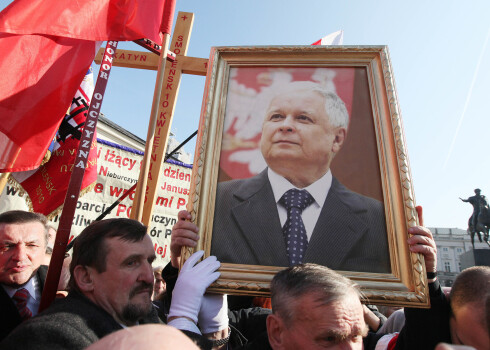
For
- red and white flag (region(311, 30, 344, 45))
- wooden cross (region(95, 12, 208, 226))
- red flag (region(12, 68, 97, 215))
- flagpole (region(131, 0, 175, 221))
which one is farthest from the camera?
red and white flag (region(311, 30, 344, 45))

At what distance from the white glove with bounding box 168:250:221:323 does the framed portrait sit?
0.05m

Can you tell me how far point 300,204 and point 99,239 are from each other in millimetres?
1058

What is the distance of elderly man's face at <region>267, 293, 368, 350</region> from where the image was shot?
137cm

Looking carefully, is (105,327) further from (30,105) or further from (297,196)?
(30,105)

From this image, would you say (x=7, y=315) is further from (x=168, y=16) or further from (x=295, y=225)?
(x=168, y=16)

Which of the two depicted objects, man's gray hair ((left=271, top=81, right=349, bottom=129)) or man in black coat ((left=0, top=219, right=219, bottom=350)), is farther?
man's gray hair ((left=271, top=81, right=349, bottom=129))

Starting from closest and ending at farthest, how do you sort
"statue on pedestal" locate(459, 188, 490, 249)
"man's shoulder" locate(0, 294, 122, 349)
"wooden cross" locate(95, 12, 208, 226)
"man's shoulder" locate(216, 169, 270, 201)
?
"man's shoulder" locate(0, 294, 122, 349)
"man's shoulder" locate(216, 169, 270, 201)
"wooden cross" locate(95, 12, 208, 226)
"statue on pedestal" locate(459, 188, 490, 249)

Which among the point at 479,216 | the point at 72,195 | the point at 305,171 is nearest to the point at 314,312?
the point at 305,171

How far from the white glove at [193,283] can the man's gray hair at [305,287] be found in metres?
0.31

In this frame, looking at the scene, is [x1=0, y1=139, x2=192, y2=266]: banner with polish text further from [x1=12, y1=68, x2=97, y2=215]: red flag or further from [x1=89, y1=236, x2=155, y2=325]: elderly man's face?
[x1=89, y1=236, x2=155, y2=325]: elderly man's face

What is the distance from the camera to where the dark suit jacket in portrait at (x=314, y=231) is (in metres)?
1.70

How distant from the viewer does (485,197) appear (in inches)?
648

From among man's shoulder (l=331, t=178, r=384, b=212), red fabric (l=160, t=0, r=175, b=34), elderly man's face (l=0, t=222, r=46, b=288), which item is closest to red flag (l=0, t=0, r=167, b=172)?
red fabric (l=160, t=0, r=175, b=34)

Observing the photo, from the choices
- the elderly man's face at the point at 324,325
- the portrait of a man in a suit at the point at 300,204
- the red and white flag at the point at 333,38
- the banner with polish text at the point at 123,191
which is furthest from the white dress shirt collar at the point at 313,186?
the red and white flag at the point at 333,38
